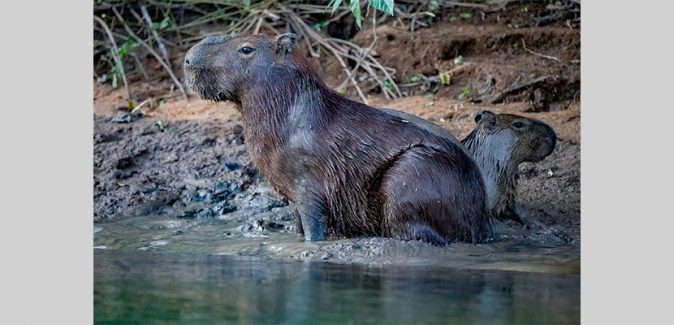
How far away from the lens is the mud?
711 cm

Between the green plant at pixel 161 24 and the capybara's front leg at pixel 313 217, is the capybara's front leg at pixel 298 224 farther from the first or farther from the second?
the green plant at pixel 161 24

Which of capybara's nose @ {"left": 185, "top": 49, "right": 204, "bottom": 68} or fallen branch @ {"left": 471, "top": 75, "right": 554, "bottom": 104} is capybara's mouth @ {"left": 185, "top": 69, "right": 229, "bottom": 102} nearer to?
capybara's nose @ {"left": 185, "top": 49, "right": 204, "bottom": 68}

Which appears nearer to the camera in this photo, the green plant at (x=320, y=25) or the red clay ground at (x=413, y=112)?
the red clay ground at (x=413, y=112)

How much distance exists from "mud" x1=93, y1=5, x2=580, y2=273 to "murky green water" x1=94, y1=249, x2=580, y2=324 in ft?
1.16

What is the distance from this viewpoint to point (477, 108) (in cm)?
1009

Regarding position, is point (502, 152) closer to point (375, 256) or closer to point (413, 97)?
point (375, 256)

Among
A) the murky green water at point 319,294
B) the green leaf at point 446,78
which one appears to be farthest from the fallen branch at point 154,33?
the murky green water at point 319,294

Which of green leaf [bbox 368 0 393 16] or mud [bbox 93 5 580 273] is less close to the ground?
green leaf [bbox 368 0 393 16]

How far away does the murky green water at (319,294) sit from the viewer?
5348 millimetres

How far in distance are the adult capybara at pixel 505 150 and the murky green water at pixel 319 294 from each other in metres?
1.32

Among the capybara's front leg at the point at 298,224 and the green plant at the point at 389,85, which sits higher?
the green plant at the point at 389,85

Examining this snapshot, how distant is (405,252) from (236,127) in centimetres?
359

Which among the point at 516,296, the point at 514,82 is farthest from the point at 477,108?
the point at 516,296

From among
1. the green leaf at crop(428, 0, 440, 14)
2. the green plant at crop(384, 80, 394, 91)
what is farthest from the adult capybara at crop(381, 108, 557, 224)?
the green leaf at crop(428, 0, 440, 14)
